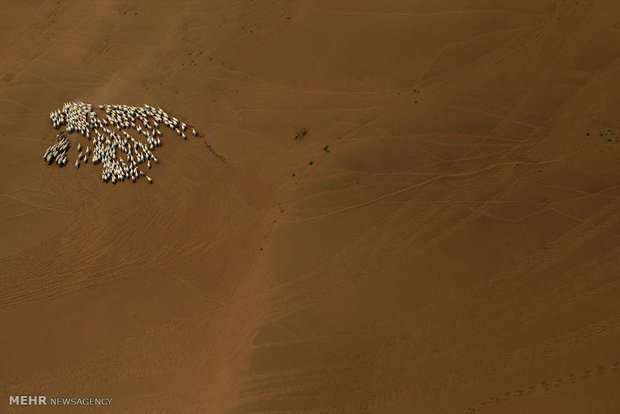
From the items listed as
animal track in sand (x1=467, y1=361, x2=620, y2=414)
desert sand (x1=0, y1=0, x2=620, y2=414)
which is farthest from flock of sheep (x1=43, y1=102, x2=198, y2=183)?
animal track in sand (x1=467, y1=361, x2=620, y2=414)

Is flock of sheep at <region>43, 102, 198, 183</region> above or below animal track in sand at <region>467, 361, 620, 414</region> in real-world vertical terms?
above

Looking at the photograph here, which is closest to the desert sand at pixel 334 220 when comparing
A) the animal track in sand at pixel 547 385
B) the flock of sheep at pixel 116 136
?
the animal track in sand at pixel 547 385

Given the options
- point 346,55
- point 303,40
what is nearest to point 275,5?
point 303,40

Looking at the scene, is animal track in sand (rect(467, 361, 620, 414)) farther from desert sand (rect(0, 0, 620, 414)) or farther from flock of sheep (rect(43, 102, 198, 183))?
flock of sheep (rect(43, 102, 198, 183))

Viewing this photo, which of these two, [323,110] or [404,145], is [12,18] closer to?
[323,110]

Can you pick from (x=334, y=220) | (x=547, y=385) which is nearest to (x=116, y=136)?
(x=334, y=220)

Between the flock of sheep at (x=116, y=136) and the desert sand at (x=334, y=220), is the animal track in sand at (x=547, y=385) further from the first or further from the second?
the flock of sheep at (x=116, y=136)
